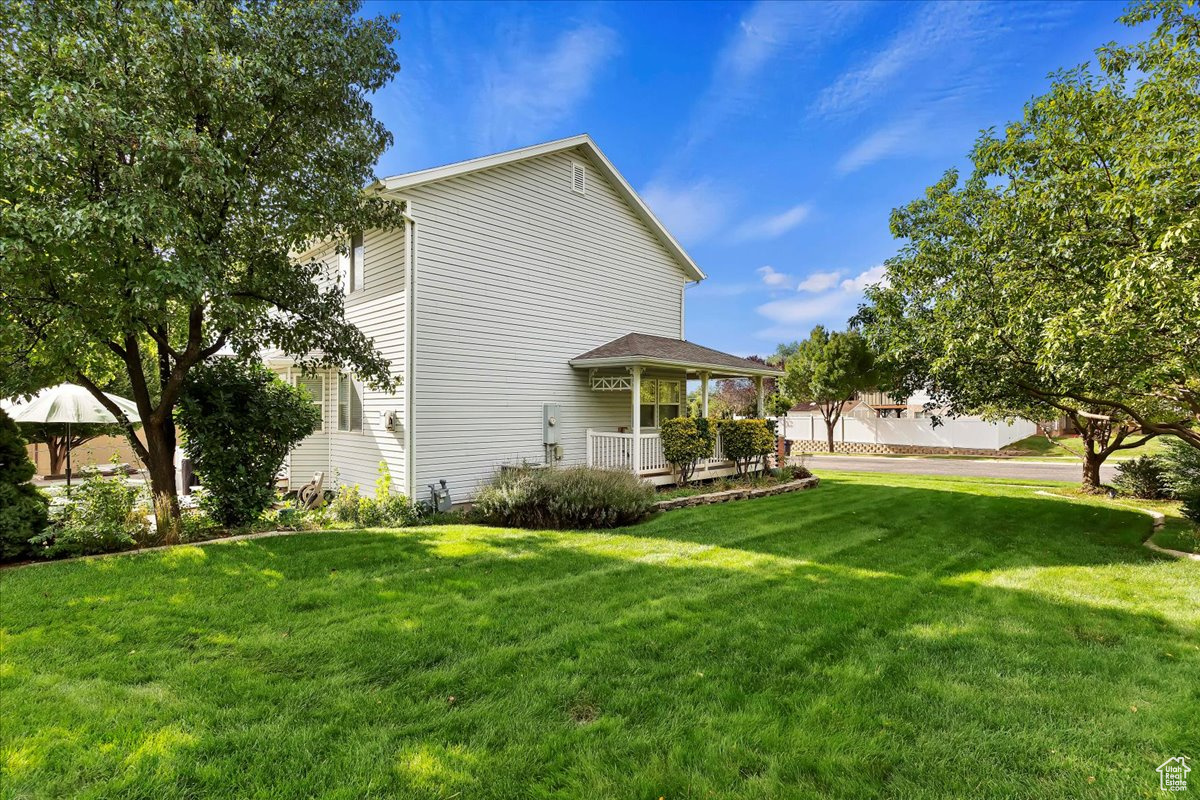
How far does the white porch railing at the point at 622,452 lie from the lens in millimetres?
11820

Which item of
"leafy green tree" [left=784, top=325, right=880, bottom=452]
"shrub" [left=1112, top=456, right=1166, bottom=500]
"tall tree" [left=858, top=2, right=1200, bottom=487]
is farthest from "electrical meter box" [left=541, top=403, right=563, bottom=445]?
"leafy green tree" [left=784, top=325, right=880, bottom=452]

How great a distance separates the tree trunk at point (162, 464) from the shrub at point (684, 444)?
29.2ft

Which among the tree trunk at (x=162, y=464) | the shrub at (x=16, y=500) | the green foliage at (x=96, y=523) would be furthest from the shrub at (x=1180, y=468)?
the shrub at (x=16, y=500)

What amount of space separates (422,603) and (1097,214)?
9.22 meters

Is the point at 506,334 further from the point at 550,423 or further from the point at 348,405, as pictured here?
the point at 348,405

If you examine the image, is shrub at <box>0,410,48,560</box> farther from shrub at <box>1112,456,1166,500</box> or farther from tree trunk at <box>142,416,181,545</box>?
shrub at <box>1112,456,1166,500</box>

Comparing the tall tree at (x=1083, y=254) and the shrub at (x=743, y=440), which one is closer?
the tall tree at (x=1083, y=254)

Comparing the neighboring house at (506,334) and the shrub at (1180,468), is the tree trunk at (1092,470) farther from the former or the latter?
the neighboring house at (506,334)

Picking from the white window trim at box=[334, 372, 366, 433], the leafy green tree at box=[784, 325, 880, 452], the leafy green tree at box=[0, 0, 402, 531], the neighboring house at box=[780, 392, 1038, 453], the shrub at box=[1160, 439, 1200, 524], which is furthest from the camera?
the leafy green tree at box=[784, 325, 880, 452]

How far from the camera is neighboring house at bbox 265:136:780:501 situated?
10039mm

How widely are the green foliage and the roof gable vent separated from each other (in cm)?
1042

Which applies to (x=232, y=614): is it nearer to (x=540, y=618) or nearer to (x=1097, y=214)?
(x=540, y=618)

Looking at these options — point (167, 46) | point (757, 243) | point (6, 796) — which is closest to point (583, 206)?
point (167, 46)

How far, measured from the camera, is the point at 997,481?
16.2 meters
